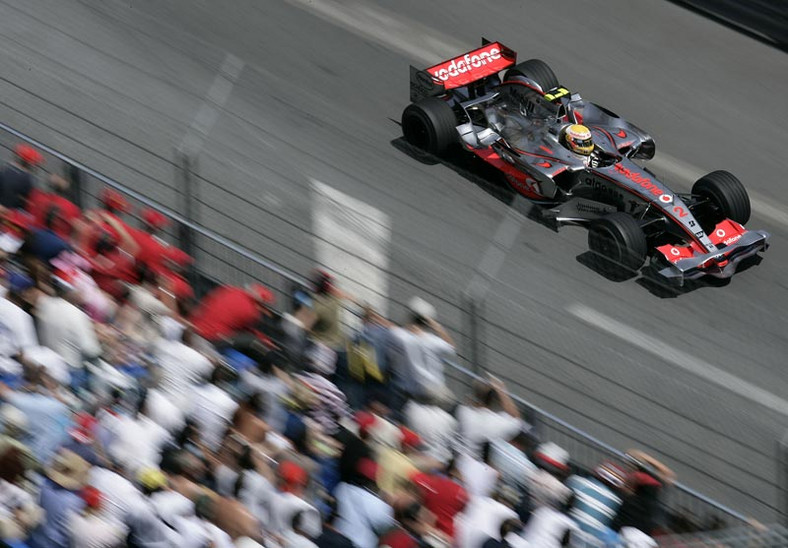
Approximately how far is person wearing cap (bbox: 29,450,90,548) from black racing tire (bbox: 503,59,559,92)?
27.2ft

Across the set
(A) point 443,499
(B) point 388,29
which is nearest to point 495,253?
(A) point 443,499

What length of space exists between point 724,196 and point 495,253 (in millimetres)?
2604

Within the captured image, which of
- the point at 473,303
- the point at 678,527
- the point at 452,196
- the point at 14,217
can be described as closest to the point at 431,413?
the point at 473,303

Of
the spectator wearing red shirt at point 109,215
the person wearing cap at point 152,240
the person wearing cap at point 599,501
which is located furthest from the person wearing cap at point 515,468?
the spectator wearing red shirt at point 109,215

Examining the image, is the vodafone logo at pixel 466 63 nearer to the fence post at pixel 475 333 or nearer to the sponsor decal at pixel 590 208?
the sponsor decal at pixel 590 208

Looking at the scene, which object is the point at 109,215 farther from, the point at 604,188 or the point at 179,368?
the point at 604,188

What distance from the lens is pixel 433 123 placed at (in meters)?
13.4

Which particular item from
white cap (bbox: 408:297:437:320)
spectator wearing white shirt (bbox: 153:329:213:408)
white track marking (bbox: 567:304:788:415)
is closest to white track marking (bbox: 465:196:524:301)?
white cap (bbox: 408:297:437:320)

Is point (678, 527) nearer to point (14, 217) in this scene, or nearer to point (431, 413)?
point (431, 413)

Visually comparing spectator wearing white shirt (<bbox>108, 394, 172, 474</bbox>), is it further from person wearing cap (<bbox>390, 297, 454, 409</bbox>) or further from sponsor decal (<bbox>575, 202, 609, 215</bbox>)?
sponsor decal (<bbox>575, 202, 609, 215</bbox>)

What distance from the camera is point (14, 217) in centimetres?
991

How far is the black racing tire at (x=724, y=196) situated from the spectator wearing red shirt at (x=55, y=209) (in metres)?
5.75

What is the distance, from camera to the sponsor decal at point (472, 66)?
14.0 metres

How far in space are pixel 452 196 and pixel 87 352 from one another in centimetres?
506
